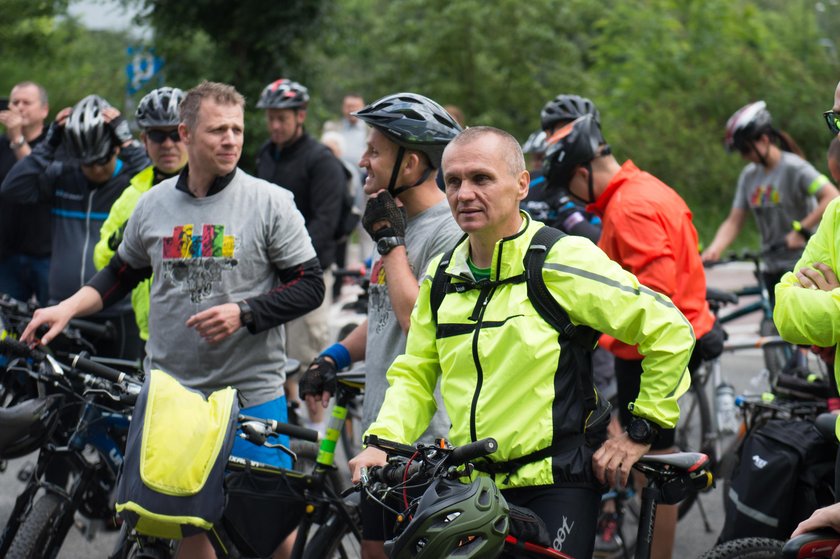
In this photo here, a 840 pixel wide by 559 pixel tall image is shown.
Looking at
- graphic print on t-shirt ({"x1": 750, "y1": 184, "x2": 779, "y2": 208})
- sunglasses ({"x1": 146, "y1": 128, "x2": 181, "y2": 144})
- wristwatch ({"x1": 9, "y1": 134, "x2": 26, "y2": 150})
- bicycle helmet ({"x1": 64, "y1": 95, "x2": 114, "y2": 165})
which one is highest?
sunglasses ({"x1": 146, "y1": 128, "x2": 181, "y2": 144})

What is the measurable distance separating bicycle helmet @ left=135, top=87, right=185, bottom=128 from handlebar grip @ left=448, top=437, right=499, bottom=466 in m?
3.82

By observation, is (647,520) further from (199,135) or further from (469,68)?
(469,68)

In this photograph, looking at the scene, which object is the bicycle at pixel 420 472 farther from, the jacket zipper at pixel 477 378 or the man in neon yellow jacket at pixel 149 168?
the man in neon yellow jacket at pixel 149 168

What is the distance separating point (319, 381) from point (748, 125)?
5.46 m

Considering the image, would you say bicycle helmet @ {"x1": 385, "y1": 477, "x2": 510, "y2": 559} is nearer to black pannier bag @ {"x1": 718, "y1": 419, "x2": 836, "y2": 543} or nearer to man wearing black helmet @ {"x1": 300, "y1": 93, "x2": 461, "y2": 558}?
man wearing black helmet @ {"x1": 300, "y1": 93, "x2": 461, "y2": 558}

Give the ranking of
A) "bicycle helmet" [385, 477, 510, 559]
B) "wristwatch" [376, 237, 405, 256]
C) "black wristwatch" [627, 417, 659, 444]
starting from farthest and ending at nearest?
"wristwatch" [376, 237, 405, 256] < "black wristwatch" [627, 417, 659, 444] < "bicycle helmet" [385, 477, 510, 559]

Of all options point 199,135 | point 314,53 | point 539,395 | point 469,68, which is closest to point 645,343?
point 539,395

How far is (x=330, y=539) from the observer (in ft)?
15.8

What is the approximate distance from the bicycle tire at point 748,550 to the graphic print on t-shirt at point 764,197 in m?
5.77

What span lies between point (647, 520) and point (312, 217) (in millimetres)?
5267

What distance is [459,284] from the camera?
3871 millimetres

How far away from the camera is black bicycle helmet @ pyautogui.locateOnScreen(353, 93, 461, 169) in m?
4.54

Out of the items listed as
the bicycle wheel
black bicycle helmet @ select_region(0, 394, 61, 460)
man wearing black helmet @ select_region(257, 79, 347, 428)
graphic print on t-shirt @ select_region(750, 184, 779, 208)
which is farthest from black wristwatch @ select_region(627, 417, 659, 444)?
graphic print on t-shirt @ select_region(750, 184, 779, 208)

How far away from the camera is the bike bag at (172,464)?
4094mm
